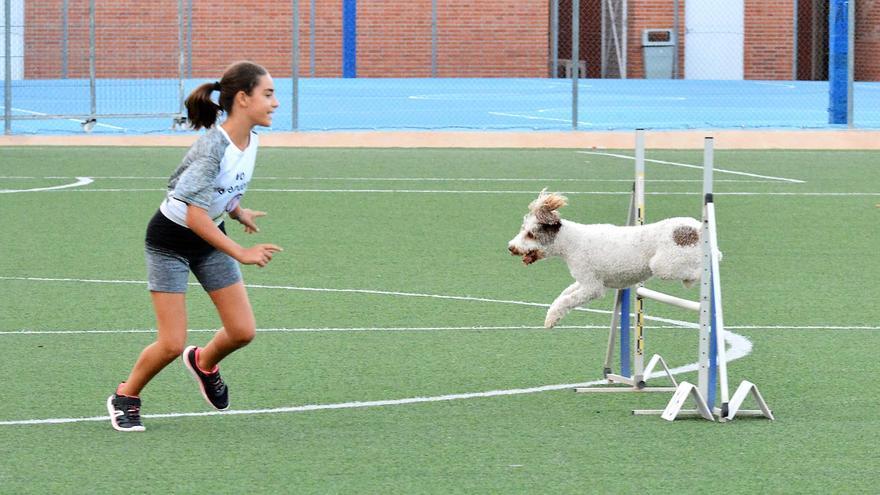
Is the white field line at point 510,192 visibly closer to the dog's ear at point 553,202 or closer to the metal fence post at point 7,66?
the metal fence post at point 7,66

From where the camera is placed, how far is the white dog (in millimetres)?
7695

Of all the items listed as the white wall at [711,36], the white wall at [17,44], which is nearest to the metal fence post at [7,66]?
the white wall at [17,44]

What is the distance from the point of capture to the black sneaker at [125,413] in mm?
7156

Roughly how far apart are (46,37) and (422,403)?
2337cm

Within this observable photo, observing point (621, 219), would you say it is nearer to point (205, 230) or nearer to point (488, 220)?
point (488, 220)

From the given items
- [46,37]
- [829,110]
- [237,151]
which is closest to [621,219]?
[237,151]

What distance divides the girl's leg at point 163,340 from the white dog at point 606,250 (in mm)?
1607

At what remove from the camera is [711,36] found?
118 ft

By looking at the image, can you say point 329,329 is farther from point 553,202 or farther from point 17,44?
point 17,44

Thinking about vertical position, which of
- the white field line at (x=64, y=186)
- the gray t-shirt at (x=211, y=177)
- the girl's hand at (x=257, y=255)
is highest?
the gray t-shirt at (x=211, y=177)

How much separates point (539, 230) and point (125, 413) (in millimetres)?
2086

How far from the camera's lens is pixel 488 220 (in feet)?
51.6

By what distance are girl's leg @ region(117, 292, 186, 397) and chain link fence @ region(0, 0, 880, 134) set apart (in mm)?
17477

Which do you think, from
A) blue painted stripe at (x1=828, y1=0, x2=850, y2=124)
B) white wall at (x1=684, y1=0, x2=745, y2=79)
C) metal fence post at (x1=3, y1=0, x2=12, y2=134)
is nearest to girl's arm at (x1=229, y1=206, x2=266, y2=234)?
metal fence post at (x1=3, y1=0, x2=12, y2=134)
